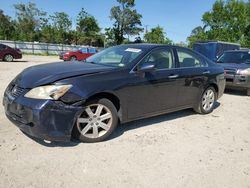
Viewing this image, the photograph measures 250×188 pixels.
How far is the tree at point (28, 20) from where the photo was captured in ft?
149

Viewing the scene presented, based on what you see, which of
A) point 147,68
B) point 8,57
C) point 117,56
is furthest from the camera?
point 8,57

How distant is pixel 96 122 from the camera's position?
12.7ft

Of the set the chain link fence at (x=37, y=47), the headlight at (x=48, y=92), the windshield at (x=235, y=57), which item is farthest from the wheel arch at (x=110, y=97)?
the chain link fence at (x=37, y=47)

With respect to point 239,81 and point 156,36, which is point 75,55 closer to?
point 239,81

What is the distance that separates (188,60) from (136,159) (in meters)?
2.75

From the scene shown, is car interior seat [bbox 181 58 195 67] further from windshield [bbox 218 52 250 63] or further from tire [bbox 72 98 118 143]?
windshield [bbox 218 52 250 63]

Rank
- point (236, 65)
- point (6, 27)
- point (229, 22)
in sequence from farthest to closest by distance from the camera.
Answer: point (6, 27)
point (229, 22)
point (236, 65)

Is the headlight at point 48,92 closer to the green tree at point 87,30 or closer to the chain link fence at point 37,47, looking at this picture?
the chain link fence at point 37,47

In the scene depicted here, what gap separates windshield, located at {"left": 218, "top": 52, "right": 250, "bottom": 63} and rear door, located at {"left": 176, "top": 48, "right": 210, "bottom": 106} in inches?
167

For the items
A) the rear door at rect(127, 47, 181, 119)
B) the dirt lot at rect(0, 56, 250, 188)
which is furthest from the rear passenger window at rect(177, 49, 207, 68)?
the dirt lot at rect(0, 56, 250, 188)

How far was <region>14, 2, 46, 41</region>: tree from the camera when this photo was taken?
1789 inches

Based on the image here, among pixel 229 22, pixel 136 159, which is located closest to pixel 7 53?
pixel 136 159

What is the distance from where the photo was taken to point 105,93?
3.87m

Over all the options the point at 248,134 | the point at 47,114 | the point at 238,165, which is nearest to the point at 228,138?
the point at 248,134
